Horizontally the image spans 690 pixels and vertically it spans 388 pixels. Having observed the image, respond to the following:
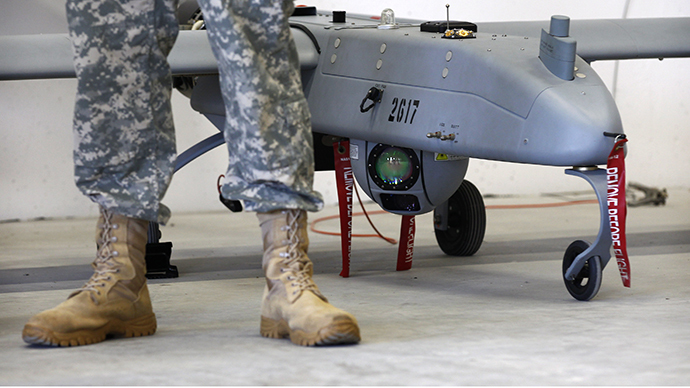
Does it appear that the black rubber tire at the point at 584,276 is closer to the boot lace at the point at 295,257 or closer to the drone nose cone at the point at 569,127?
the drone nose cone at the point at 569,127

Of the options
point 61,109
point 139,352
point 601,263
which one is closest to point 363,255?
point 601,263

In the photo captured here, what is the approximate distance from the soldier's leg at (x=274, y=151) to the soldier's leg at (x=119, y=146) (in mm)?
169

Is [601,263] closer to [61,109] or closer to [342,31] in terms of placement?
[342,31]

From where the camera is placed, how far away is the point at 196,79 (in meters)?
3.46

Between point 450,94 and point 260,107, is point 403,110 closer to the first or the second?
point 450,94

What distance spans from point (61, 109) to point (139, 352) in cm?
393

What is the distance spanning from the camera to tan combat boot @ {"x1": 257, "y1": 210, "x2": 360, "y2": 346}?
1.65m

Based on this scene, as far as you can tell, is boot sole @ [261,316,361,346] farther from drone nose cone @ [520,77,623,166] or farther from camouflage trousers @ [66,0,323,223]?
drone nose cone @ [520,77,623,166]

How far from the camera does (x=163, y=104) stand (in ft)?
5.91

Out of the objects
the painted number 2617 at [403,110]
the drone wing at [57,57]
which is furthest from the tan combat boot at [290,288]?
the drone wing at [57,57]

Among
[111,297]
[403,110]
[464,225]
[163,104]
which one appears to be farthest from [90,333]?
[464,225]

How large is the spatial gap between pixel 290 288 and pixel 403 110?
95cm

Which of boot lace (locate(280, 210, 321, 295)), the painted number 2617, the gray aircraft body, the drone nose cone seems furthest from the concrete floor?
the painted number 2617

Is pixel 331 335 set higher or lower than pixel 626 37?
lower
